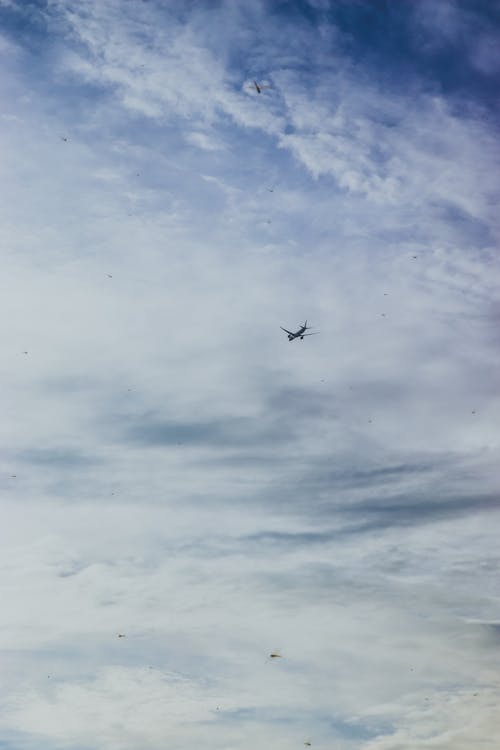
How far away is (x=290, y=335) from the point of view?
46.8 m
